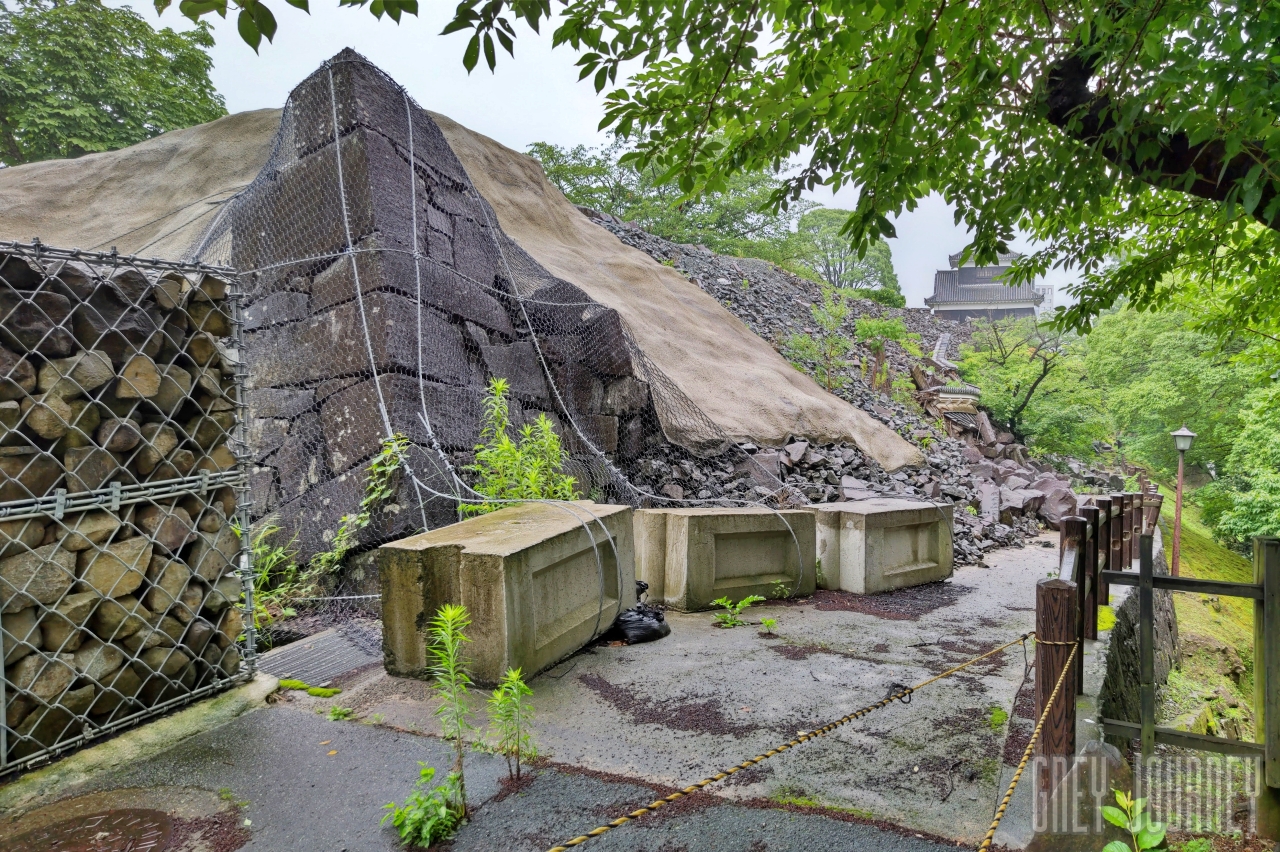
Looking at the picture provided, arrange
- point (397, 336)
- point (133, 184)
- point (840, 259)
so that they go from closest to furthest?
point (397, 336), point (133, 184), point (840, 259)

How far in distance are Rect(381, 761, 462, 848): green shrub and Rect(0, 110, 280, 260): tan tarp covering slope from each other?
11.0m

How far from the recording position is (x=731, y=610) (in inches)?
189

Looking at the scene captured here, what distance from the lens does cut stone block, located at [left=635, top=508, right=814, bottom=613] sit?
4.90m

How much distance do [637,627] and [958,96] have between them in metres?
3.39

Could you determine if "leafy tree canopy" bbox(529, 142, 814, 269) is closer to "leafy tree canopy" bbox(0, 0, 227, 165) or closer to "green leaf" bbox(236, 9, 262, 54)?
"leafy tree canopy" bbox(0, 0, 227, 165)

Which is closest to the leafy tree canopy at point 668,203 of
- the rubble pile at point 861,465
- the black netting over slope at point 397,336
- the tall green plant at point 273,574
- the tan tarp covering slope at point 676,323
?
the rubble pile at point 861,465

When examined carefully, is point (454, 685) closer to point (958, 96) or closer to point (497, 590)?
point (497, 590)

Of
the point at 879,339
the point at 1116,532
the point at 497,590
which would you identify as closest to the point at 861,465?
the point at 1116,532

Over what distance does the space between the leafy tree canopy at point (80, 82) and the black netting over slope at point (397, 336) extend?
12.0 meters

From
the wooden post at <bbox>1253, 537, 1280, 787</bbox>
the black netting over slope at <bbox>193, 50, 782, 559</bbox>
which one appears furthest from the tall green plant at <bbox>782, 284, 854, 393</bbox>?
the wooden post at <bbox>1253, 537, 1280, 787</bbox>

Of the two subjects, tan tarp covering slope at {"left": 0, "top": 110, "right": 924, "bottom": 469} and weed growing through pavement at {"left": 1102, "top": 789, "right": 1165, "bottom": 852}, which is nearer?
weed growing through pavement at {"left": 1102, "top": 789, "right": 1165, "bottom": 852}

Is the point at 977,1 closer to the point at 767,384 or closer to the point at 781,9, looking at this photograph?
the point at 781,9

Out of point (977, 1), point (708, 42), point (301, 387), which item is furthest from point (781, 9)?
point (301, 387)

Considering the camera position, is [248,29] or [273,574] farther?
[273,574]
